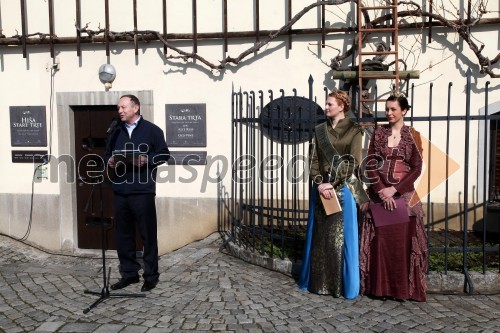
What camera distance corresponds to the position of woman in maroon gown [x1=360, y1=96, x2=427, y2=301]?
4.43m

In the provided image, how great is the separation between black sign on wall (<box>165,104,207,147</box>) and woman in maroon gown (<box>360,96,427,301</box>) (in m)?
3.21

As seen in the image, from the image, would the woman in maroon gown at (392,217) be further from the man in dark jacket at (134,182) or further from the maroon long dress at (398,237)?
the man in dark jacket at (134,182)

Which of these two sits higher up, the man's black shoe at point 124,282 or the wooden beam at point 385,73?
the wooden beam at point 385,73

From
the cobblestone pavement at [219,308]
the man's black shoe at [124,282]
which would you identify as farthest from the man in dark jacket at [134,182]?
the cobblestone pavement at [219,308]

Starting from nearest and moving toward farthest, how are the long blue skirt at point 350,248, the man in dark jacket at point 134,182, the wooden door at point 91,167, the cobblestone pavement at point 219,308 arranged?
the cobblestone pavement at point 219,308
the long blue skirt at point 350,248
the man in dark jacket at point 134,182
the wooden door at point 91,167

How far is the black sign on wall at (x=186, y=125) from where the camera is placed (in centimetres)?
721

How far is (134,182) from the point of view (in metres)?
4.80

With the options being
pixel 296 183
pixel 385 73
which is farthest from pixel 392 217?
pixel 385 73

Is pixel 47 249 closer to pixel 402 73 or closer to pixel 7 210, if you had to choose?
pixel 7 210

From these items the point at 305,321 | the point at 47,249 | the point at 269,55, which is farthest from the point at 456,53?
the point at 47,249

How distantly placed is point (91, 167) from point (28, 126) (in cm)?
113

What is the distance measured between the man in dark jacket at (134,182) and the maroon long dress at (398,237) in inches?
81.2

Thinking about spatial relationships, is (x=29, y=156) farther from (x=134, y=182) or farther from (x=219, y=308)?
(x=219, y=308)

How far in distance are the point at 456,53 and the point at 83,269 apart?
216 inches
